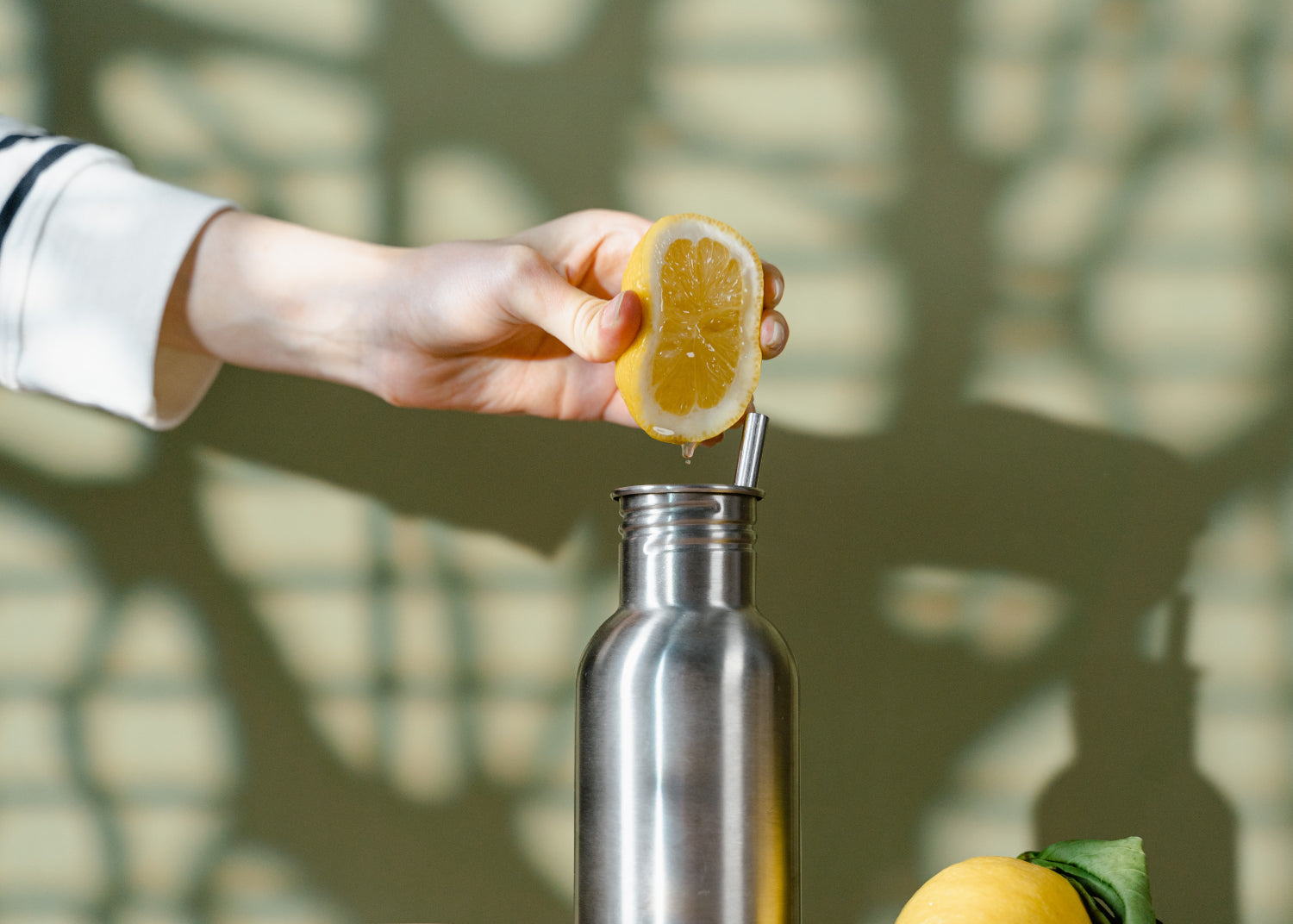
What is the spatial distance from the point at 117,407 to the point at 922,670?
0.83 m

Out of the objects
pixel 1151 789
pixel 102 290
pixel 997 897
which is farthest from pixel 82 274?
pixel 1151 789

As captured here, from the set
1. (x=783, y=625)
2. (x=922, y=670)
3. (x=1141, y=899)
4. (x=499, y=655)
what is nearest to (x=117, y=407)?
(x=499, y=655)

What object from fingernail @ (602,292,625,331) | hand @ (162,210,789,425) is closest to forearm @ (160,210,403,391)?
hand @ (162,210,789,425)

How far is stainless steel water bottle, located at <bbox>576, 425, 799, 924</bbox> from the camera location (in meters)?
0.68

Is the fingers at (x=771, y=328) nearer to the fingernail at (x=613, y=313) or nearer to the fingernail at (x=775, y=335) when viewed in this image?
the fingernail at (x=775, y=335)

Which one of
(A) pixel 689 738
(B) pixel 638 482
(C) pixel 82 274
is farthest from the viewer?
(B) pixel 638 482

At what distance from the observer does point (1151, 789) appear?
105 cm

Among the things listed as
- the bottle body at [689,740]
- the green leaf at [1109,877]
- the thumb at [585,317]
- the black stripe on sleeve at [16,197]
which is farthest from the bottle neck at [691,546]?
the black stripe on sleeve at [16,197]

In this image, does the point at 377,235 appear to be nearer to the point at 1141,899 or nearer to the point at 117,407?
the point at 117,407

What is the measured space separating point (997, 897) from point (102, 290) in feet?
2.88

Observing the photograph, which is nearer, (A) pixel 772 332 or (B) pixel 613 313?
(B) pixel 613 313

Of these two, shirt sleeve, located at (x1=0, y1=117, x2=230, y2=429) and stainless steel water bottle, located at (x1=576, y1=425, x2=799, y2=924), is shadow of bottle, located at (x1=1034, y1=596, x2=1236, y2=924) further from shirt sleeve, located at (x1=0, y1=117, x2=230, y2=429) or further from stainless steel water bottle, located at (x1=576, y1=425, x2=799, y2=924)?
shirt sleeve, located at (x1=0, y1=117, x2=230, y2=429)

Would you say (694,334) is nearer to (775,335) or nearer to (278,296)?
(775,335)

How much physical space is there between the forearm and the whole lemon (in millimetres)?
677
